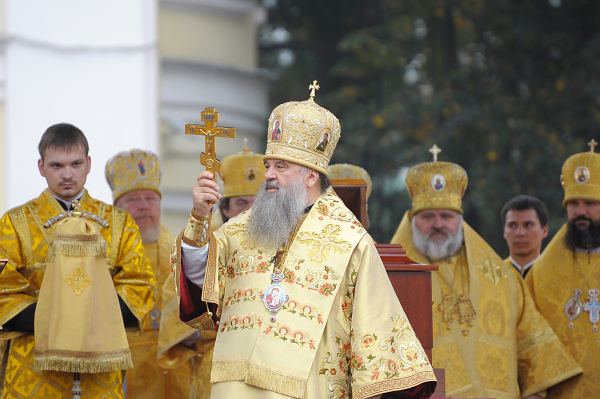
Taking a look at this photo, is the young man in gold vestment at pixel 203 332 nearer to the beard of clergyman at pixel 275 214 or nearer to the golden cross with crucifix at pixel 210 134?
the beard of clergyman at pixel 275 214

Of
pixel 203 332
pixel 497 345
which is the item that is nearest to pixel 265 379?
pixel 203 332

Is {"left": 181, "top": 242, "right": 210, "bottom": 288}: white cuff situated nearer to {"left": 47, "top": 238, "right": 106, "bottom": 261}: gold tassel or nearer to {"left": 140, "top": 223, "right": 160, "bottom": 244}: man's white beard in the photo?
{"left": 47, "top": 238, "right": 106, "bottom": 261}: gold tassel

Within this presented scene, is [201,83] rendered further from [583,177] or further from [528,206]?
[583,177]

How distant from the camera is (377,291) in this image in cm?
557

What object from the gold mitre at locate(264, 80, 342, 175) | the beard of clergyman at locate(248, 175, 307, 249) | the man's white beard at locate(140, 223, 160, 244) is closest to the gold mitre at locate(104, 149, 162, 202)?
the man's white beard at locate(140, 223, 160, 244)

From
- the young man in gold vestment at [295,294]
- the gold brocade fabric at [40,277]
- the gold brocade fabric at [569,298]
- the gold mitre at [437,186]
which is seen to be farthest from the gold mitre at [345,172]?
the young man in gold vestment at [295,294]

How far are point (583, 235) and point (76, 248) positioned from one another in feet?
13.3

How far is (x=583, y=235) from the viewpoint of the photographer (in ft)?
28.2

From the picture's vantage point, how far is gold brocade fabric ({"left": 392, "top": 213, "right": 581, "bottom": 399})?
26.7 feet

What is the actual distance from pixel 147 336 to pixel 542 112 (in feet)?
26.8

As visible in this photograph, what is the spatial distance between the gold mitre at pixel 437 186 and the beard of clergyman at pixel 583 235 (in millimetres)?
801

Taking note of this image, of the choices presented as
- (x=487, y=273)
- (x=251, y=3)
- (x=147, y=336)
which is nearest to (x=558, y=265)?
(x=487, y=273)

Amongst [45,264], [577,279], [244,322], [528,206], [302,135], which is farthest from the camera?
[528,206]

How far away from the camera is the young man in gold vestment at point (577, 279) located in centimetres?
837
